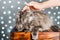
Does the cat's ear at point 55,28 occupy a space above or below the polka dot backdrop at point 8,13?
below

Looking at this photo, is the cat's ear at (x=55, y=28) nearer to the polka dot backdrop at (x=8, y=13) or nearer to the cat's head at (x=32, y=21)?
the cat's head at (x=32, y=21)

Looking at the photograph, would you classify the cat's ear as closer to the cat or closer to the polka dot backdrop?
the cat

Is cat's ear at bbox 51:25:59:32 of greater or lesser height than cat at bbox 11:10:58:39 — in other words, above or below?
below

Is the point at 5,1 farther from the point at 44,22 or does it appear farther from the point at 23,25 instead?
the point at 44,22

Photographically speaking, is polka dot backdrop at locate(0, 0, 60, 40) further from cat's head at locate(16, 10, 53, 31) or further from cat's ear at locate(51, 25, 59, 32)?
cat's ear at locate(51, 25, 59, 32)

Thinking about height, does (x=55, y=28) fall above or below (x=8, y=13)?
below

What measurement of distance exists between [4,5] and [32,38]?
47 centimetres

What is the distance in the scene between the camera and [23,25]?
1513 mm

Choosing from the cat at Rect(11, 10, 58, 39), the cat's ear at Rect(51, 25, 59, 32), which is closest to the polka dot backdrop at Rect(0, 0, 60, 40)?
the cat at Rect(11, 10, 58, 39)

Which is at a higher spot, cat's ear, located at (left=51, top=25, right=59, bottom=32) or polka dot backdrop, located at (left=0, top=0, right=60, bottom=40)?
polka dot backdrop, located at (left=0, top=0, right=60, bottom=40)

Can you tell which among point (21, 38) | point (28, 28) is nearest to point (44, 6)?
point (28, 28)

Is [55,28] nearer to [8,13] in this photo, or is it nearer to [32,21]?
[32,21]

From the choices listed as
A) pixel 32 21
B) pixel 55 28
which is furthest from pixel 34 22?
pixel 55 28

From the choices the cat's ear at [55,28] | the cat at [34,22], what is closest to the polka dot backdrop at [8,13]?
the cat at [34,22]
